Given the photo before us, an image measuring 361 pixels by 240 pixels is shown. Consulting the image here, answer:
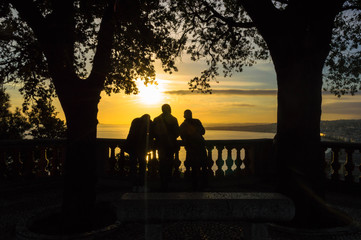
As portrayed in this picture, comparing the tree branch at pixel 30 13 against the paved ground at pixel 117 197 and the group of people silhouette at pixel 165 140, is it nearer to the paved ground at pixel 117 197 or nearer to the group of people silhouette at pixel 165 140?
the group of people silhouette at pixel 165 140

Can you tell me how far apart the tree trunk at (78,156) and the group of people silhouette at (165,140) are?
104 inches

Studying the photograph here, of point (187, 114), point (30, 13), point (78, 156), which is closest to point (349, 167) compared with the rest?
point (187, 114)

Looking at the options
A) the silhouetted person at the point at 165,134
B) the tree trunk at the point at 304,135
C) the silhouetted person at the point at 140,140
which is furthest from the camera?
the silhouetted person at the point at 140,140

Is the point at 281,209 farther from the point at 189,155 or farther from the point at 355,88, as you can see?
the point at 355,88

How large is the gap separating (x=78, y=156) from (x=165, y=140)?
289 centimetres

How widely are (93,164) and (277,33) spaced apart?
14.0 ft

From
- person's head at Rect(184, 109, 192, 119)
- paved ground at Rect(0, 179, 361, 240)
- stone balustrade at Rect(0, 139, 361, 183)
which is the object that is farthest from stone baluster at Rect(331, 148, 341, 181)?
person's head at Rect(184, 109, 192, 119)

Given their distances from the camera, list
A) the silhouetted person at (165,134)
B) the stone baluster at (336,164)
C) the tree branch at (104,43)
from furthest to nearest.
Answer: the stone baluster at (336,164) → the silhouetted person at (165,134) → the tree branch at (104,43)

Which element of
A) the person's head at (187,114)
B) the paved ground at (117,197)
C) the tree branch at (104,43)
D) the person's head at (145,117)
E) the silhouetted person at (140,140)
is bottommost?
the paved ground at (117,197)

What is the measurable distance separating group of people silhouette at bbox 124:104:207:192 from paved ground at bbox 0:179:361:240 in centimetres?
106

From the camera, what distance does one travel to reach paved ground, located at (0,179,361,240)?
5.22 m

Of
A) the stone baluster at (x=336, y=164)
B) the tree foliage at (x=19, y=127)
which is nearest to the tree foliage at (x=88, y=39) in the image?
the stone baluster at (x=336, y=164)

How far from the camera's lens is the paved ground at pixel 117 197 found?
206 inches

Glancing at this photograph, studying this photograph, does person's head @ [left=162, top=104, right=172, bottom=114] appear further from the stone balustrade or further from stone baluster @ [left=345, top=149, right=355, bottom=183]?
stone baluster @ [left=345, top=149, right=355, bottom=183]
